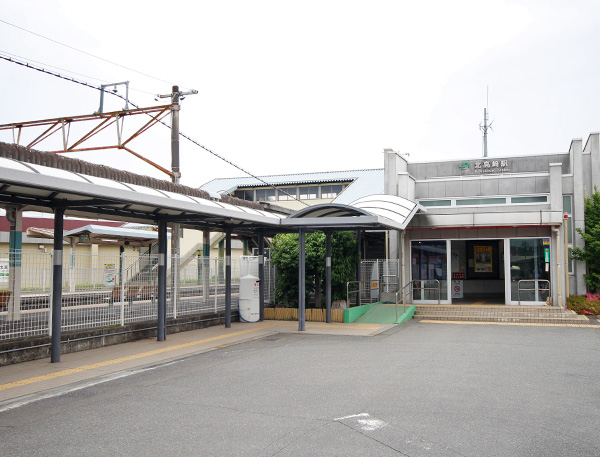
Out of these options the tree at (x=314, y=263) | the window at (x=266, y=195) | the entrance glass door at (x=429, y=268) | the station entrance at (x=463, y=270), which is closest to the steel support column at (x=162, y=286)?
the tree at (x=314, y=263)

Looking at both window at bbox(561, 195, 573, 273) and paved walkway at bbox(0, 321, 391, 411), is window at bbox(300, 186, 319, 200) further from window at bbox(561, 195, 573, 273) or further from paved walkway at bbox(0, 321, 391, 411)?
paved walkway at bbox(0, 321, 391, 411)

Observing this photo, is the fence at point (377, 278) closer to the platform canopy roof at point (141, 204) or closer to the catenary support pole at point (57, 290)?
the platform canopy roof at point (141, 204)

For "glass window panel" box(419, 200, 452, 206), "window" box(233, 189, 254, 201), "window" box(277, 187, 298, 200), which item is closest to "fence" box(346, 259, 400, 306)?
"glass window panel" box(419, 200, 452, 206)

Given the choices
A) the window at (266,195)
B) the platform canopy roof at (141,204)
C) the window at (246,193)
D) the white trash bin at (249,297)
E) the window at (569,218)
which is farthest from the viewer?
the window at (246,193)

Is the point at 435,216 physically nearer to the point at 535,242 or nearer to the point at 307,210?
the point at 535,242

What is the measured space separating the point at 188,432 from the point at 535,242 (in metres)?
17.2

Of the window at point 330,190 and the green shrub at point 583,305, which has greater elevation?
the window at point 330,190

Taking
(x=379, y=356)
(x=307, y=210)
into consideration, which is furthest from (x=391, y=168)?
(x=379, y=356)

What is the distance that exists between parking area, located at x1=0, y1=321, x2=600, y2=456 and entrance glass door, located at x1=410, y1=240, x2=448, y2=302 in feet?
29.0

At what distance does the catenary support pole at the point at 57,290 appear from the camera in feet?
34.6

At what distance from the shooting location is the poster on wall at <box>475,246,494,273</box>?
25.7 meters

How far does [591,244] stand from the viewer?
2073 cm

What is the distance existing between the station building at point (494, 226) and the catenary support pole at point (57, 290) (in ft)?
45.1

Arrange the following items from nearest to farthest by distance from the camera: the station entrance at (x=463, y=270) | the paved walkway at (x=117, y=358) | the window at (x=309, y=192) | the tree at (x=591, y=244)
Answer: the paved walkway at (x=117, y=358) < the station entrance at (x=463, y=270) < the tree at (x=591, y=244) < the window at (x=309, y=192)
